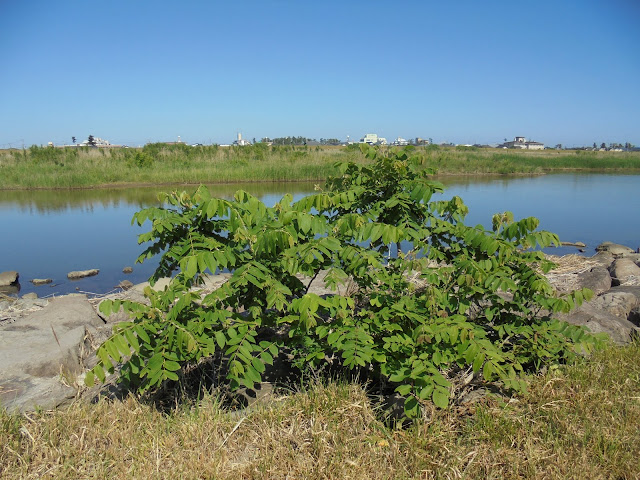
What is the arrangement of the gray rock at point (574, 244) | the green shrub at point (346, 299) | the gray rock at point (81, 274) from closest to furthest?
the green shrub at point (346, 299) → the gray rock at point (81, 274) → the gray rock at point (574, 244)

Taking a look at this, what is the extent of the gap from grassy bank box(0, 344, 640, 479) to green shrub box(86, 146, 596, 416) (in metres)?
0.24

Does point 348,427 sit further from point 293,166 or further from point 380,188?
point 293,166

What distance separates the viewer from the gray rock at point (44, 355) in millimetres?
3549

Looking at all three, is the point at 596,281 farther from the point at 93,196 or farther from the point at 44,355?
the point at 93,196

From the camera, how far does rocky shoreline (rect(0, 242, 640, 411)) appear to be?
3.63 meters

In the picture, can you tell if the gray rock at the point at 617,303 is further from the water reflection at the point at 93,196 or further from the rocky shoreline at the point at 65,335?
the water reflection at the point at 93,196

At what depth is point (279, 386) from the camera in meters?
3.70

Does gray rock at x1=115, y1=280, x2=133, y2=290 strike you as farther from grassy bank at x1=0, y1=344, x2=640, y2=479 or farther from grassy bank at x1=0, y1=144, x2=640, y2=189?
grassy bank at x1=0, y1=144, x2=640, y2=189

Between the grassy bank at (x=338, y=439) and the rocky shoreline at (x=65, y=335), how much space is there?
1.41 ft

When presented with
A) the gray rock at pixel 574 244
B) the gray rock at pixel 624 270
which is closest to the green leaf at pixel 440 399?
the gray rock at pixel 624 270

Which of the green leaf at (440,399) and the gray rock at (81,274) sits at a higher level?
the green leaf at (440,399)

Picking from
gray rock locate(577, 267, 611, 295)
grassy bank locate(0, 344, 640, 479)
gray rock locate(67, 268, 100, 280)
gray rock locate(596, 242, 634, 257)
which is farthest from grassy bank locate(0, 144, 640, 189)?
grassy bank locate(0, 344, 640, 479)

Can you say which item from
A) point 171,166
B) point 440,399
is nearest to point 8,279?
point 440,399

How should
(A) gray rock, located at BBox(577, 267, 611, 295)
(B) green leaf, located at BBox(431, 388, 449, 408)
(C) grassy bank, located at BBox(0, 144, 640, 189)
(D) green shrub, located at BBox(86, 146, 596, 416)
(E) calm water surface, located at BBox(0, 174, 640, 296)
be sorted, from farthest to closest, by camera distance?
(C) grassy bank, located at BBox(0, 144, 640, 189), (E) calm water surface, located at BBox(0, 174, 640, 296), (A) gray rock, located at BBox(577, 267, 611, 295), (D) green shrub, located at BBox(86, 146, 596, 416), (B) green leaf, located at BBox(431, 388, 449, 408)
